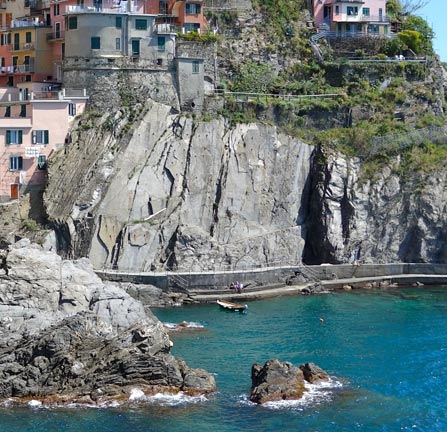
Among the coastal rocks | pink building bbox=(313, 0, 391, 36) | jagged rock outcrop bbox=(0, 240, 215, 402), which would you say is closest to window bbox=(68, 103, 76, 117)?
pink building bbox=(313, 0, 391, 36)

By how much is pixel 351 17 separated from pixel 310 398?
47.3m

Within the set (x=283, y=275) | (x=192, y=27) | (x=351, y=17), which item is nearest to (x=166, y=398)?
(x=283, y=275)

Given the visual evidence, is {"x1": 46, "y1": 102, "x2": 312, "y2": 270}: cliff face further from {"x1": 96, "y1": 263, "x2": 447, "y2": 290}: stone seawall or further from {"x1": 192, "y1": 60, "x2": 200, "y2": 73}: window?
{"x1": 192, "y1": 60, "x2": 200, "y2": 73}: window

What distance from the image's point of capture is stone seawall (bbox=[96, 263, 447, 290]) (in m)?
83.4

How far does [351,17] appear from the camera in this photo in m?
101

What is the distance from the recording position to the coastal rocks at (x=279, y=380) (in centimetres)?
6084

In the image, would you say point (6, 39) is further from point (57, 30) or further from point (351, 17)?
point (351, 17)

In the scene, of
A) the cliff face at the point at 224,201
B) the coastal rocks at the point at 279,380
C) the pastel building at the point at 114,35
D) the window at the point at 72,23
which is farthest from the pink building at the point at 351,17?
the coastal rocks at the point at 279,380

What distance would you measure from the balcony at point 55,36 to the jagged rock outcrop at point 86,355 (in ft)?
104

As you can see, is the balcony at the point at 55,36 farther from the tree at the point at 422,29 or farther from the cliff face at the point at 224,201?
the tree at the point at 422,29

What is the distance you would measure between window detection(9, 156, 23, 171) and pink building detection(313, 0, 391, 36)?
27.2 metres

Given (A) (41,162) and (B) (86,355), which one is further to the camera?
(A) (41,162)

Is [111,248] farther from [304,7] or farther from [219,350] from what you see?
[304,7]

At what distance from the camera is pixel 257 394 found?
6078 centimetres
